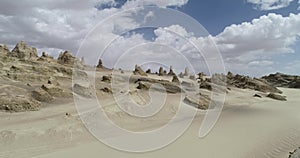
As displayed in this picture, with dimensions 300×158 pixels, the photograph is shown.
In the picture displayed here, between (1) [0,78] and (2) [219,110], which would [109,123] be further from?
(1) [0,78]

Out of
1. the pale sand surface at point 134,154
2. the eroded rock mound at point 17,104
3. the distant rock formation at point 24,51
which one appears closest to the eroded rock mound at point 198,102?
the pale sand surface at point 134,154

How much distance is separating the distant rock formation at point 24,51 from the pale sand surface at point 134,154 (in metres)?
17.5

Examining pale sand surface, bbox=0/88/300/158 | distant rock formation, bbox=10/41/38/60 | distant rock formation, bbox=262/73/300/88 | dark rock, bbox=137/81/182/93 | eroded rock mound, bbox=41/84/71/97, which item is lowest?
pale sand surface, bbox=0/88/300/158

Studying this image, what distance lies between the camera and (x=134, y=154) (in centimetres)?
719

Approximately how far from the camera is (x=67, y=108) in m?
12.0

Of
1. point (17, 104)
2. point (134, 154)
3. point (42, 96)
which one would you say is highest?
point (42, 96)

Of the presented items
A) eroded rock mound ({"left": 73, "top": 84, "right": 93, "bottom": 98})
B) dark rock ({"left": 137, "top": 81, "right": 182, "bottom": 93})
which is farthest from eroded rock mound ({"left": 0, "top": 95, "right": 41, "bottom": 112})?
dark rock ({"left": 137, "top": 81, "right": 182, "bottom": 93})

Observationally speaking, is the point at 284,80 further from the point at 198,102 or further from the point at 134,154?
the point at 134,154

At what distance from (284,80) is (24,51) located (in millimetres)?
45602

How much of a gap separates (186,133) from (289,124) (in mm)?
6100

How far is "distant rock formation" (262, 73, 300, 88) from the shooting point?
42406mm

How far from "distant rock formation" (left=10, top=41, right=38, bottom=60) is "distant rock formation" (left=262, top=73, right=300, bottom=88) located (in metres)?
40.4

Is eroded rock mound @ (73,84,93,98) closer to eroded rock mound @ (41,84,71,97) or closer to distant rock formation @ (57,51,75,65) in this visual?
eroded rock mound @ (41,84,71,97)

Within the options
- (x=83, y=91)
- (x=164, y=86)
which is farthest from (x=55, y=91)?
(x=164, y=86)
